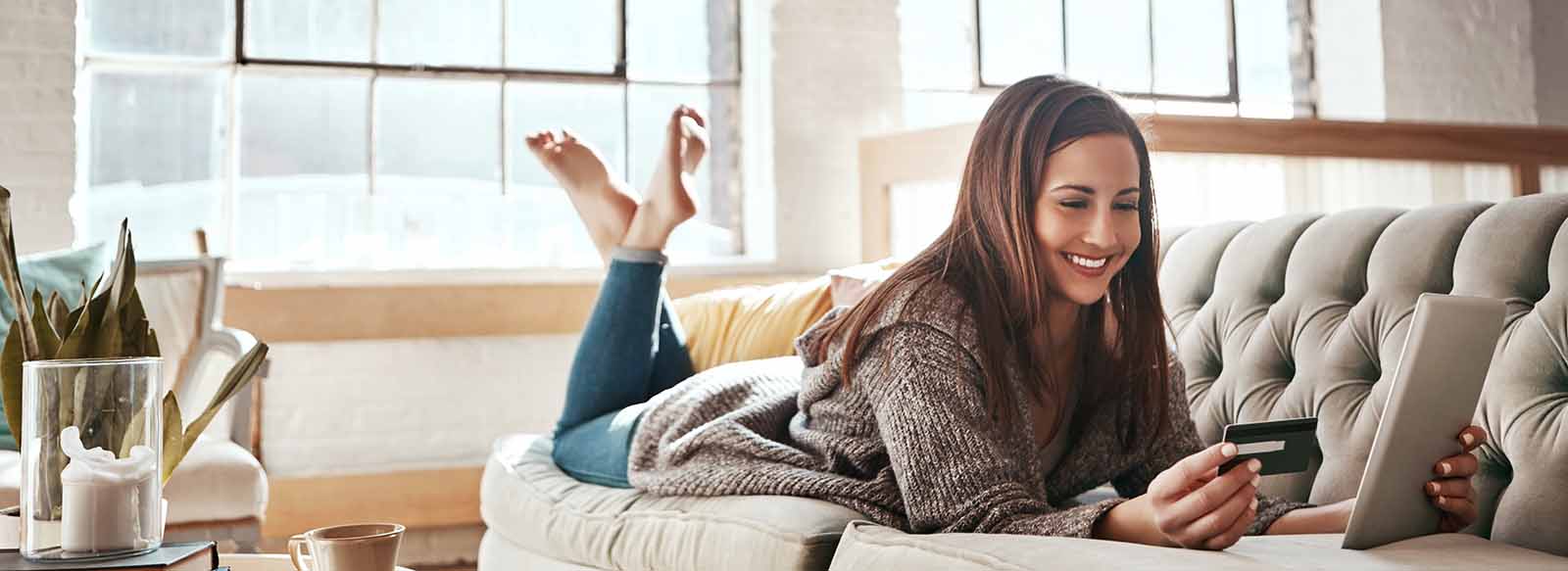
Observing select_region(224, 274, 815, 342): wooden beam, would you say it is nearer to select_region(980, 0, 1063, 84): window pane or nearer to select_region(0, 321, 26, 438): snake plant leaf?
select_region(980, 0, 1063, 84): window pane

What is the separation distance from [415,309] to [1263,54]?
3.17 m

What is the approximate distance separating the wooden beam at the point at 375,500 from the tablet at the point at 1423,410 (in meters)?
2.70

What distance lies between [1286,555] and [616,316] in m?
1.23

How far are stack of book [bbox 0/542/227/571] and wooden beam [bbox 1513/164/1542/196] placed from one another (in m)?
3.96

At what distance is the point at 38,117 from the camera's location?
10.7ft

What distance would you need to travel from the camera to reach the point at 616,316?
2162 millimetres

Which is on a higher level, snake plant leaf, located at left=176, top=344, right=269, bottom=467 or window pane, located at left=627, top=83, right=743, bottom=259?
window pane, located at left=627, top=83, right=743, bottom=259

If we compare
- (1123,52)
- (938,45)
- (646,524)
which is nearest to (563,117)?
(938,45)

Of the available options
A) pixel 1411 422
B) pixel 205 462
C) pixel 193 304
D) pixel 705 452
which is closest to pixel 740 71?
pixel 193 304

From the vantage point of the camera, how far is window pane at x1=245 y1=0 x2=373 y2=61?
3609 millimetres

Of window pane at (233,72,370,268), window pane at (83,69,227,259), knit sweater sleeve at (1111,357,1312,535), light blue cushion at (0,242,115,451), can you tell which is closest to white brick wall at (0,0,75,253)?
window pane at (83,69,227,259)

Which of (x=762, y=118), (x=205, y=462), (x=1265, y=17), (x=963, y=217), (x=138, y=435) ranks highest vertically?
(x=1265, y=17)

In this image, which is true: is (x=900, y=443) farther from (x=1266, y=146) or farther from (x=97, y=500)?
(x=1266, y=146)

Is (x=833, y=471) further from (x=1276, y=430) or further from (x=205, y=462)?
(x=205, y=462)
